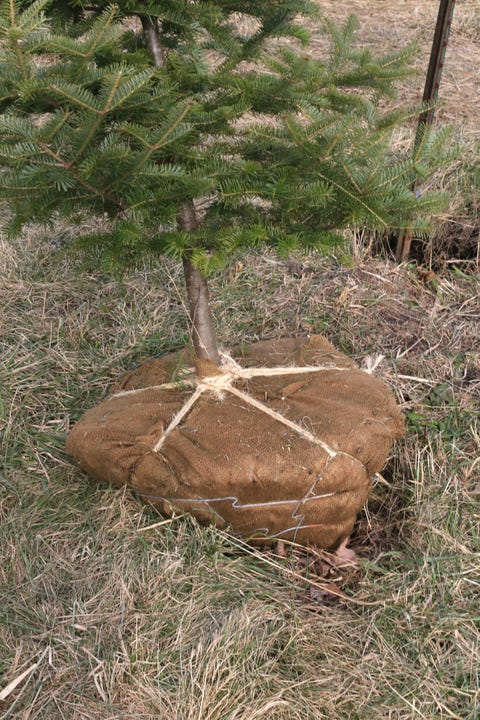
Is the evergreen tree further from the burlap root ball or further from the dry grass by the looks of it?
the dry grass

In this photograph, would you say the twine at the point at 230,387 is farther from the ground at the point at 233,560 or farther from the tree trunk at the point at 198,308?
the ground at the point at 233,560

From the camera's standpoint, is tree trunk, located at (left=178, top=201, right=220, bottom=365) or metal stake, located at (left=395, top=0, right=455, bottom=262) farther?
metal stake, located at (left=395, top=0, right=455, bottom=262)

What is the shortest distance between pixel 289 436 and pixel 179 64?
44.5 inches

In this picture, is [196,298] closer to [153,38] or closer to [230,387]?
[230,387]

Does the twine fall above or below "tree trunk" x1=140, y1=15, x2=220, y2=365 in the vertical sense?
below

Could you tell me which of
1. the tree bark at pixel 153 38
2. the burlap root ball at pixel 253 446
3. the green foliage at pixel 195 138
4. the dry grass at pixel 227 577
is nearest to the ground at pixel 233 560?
the dry grass at pixel 227 577

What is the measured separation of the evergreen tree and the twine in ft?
1.69

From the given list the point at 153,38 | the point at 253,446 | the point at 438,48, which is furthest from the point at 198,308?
the point at 438,48

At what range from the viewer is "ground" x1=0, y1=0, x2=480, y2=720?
1.73m

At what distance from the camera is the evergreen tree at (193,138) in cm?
145

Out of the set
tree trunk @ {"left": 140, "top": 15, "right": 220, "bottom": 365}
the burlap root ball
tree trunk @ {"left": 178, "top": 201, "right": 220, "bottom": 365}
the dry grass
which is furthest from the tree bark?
the dry grass

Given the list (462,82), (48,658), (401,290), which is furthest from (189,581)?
(462,82)

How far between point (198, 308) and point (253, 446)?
0.52m

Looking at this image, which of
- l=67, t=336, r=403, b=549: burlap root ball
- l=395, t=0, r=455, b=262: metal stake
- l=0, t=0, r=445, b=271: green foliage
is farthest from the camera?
l=395, t=0, r=455, b=262: metal stake
